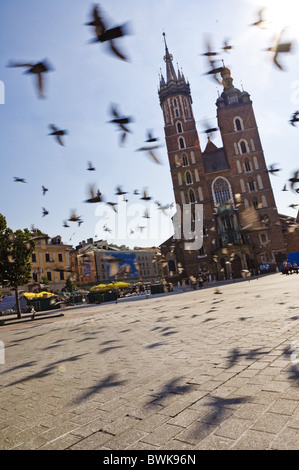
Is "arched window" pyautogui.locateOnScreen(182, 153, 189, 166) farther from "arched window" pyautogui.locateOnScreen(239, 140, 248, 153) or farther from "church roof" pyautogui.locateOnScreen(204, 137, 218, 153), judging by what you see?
"arched window" pyautogui.locateOnScreen(239, 140, 248, 153)

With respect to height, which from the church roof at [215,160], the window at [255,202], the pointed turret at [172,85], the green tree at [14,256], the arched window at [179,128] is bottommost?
the green tree at [14,256]

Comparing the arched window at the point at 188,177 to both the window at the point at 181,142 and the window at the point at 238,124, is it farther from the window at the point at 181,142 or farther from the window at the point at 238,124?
the window at the point at 238,124

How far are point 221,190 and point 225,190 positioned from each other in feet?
2.09

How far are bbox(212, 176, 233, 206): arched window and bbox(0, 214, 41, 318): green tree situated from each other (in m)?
33.4

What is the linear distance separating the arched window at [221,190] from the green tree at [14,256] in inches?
1316

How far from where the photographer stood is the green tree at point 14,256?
2008cm

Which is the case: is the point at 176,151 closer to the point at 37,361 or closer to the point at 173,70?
the point at 173,70

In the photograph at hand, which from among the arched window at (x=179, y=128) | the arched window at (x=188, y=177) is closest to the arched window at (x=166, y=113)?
the arched window at (x=179, y=128)

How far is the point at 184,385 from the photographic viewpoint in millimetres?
3363

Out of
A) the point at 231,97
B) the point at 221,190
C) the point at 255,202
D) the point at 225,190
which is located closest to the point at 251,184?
the point at 255,202

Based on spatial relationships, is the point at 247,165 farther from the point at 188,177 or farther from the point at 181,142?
the point at 181,142
